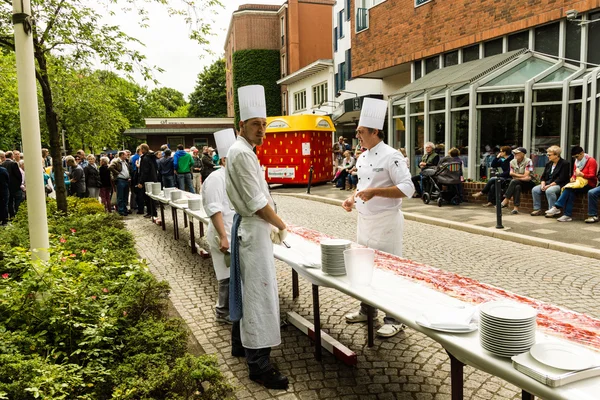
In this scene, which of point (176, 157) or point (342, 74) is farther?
point (342, 74)

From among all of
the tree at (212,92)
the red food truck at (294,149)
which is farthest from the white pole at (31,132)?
the tree at (212,92)

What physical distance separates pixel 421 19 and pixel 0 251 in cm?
1601

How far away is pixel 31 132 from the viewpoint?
4203mm

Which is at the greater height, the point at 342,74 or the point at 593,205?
the point at 342,74

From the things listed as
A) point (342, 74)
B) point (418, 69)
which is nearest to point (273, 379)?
point (418, 69)

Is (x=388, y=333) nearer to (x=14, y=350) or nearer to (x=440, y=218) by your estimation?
(x=14, y=350)

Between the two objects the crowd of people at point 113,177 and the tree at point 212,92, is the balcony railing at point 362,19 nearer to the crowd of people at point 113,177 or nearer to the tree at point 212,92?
the crowd of people at point 113,177

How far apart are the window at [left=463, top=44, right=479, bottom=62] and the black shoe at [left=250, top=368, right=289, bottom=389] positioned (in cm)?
1485

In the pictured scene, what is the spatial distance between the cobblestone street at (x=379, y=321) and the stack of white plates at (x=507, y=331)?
1493mm

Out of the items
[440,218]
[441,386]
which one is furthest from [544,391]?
[440,218]

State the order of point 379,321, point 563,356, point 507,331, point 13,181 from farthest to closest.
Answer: point 13,181
point 379,321
point 507,331
point 563,356

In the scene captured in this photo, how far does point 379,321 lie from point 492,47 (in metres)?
13.2

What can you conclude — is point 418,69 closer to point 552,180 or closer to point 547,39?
point 547,39

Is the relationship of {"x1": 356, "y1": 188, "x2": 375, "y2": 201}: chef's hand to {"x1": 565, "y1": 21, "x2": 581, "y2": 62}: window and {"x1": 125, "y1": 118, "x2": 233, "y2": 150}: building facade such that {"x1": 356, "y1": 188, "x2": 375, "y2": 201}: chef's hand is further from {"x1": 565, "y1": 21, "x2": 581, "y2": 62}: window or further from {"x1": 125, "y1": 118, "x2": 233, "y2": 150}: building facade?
{"x1": 125, "y1": 118, "x2": 233, "y2": 150}: building facade
